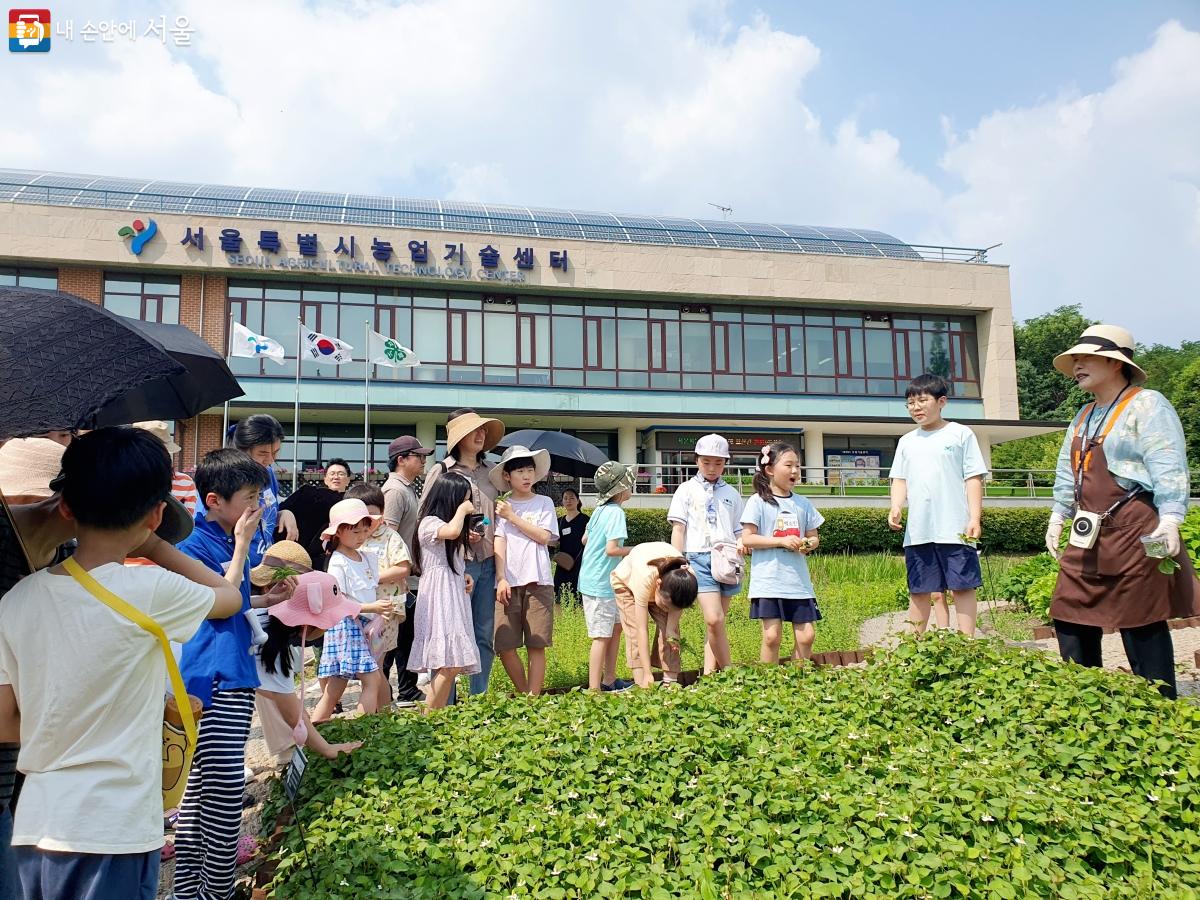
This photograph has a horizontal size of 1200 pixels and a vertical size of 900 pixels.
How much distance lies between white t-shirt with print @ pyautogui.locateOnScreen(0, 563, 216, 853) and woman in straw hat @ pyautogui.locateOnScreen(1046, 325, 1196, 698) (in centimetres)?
417

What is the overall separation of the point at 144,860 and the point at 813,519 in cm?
476

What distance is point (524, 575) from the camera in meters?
5.41

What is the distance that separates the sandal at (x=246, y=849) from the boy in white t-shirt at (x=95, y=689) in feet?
5.06

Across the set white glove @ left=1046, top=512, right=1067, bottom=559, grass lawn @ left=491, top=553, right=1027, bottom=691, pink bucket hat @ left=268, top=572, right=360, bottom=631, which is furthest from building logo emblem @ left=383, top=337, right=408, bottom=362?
white glove @ left=1046, top=512, right=1067, bottom=559

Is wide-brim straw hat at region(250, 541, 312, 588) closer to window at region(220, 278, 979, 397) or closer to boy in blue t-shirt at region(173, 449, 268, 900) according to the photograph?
boy in blue t-shirt at region(173, 449, 268, 900)

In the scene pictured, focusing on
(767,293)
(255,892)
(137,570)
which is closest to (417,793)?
(255,892)

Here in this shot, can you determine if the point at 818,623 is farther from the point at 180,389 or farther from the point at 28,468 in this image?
the point at 28,468

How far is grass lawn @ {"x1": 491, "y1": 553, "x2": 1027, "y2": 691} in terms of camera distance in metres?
6.95

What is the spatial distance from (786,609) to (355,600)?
293cm

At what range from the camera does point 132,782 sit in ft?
6.56

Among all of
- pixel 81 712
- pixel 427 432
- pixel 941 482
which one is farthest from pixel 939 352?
pixel 81 712

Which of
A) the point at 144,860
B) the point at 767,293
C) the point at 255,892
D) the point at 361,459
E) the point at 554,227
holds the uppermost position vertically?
the point at 554,227

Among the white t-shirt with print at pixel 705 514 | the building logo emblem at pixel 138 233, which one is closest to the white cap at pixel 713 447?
the white t-shirt with print at pixel 705 514

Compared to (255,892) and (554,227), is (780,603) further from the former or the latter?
(554,227)
